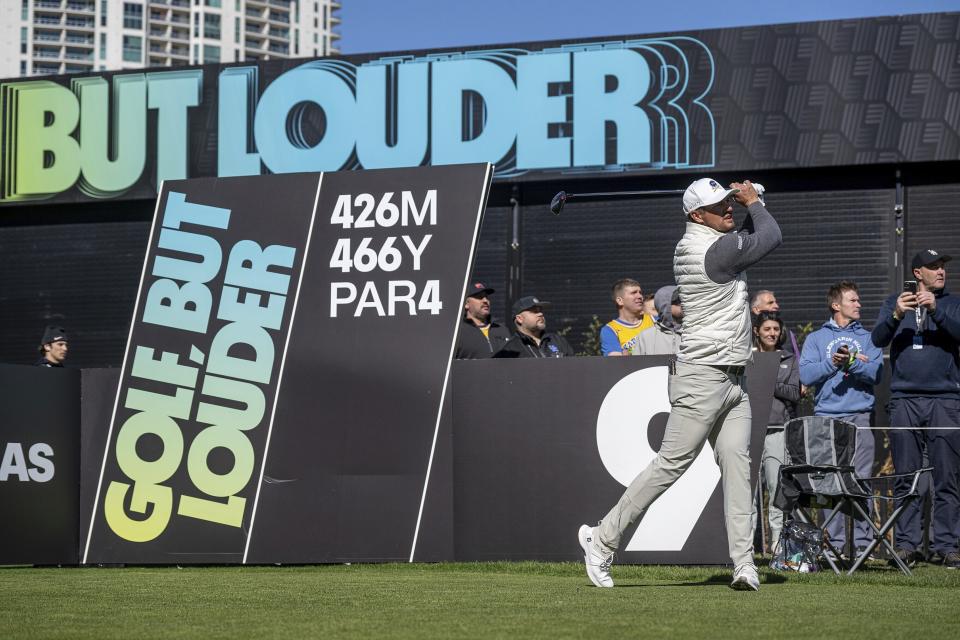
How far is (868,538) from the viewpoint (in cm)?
1034

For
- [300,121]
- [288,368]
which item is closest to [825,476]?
[288,368]

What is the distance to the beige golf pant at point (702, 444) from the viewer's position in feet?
24.0

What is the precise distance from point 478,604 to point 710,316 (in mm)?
2018

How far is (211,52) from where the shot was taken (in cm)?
15562

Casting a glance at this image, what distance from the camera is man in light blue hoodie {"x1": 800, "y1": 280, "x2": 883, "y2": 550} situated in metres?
10.3

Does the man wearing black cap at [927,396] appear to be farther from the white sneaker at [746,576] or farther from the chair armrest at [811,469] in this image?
the white sneaker at [746,576]

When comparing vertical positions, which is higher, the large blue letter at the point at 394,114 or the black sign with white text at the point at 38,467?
the large blue letter at the point at 394,114

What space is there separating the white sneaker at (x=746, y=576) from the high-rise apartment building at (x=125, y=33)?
135m

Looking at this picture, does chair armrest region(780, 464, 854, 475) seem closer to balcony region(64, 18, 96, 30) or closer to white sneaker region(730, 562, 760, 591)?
white sneaker region(730, 562, 760, 591)

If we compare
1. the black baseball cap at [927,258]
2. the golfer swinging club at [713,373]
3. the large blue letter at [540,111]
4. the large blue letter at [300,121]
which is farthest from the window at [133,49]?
the golfer swinging club at [713,373]

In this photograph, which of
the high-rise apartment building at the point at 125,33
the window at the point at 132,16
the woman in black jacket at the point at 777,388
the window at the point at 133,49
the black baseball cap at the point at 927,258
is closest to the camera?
the black baseball cap at the point at 927,258

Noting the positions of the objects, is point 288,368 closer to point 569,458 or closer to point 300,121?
point 569,458

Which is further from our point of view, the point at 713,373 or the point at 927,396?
the point at 927,396

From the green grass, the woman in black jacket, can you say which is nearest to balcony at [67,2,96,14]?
the woman in black jacket
